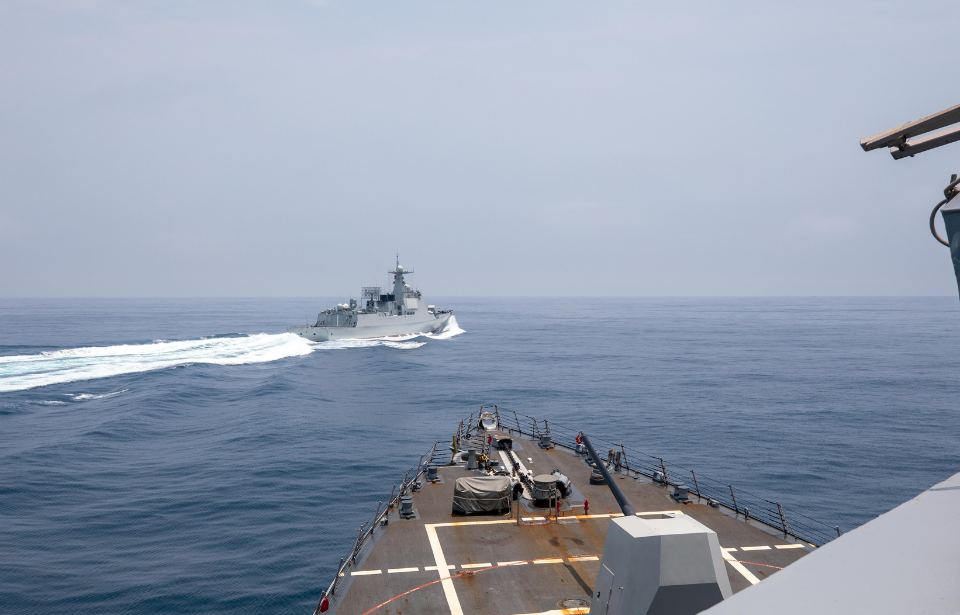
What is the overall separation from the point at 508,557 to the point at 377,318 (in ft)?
290

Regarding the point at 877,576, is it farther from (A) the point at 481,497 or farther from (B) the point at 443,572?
(A) the point at 481,497

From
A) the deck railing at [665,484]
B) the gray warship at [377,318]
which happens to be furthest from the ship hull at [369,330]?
the deck railing at [665,484]

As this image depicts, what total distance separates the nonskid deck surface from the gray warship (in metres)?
79.0

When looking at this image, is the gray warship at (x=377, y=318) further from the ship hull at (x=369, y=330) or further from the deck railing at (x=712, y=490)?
the deck railing at (x=712, y=490)

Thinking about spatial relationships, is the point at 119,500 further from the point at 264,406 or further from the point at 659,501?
the point at 659,501

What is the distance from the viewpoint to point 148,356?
76438 millimetres

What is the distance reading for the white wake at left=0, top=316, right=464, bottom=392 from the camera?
201 feet

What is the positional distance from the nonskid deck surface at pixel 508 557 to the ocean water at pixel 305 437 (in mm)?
5918

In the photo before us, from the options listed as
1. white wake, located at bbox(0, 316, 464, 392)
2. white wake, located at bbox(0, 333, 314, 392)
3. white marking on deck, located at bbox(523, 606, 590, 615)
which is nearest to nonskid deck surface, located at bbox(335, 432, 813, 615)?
white marking on deck, located at bbox(523, 606, 590, 615)

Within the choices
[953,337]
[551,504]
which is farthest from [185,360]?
[953,337]

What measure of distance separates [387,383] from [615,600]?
55426mm

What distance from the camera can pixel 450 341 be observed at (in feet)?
353

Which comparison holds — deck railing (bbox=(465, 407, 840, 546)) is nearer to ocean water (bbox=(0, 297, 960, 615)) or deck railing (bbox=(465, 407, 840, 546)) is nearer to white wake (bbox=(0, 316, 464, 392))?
ocean water (bbox=(0, 297, 960, 615))

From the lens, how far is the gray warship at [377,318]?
3873 inches
